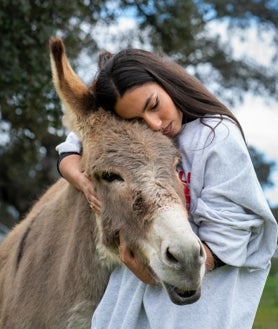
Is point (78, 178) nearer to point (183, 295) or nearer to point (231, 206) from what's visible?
point (231, 206)

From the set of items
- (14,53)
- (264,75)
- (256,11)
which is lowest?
(264,75)

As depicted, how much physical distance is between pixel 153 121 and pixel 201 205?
517mm

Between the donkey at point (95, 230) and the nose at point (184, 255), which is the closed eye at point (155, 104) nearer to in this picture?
the donkey at point (95, 230)

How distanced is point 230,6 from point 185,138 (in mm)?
21198

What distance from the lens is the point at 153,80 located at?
3.79 meters

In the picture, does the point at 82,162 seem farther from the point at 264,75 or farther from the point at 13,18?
the point at 264,75

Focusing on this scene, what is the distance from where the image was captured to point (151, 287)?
139 inches

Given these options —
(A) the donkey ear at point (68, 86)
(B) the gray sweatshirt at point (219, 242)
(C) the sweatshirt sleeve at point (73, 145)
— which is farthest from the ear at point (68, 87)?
(B) the gray sweatshirt at point (219, 242)

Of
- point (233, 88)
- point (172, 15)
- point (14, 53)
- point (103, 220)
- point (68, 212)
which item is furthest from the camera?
point (233, 88)

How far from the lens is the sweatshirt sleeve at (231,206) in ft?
11.2

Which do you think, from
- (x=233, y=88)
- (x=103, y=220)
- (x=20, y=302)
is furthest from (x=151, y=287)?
(x=233, y=88)

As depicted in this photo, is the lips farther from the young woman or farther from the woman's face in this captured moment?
the woman's face

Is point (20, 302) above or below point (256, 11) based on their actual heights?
above

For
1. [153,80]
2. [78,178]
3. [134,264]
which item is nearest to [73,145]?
[78,178]
